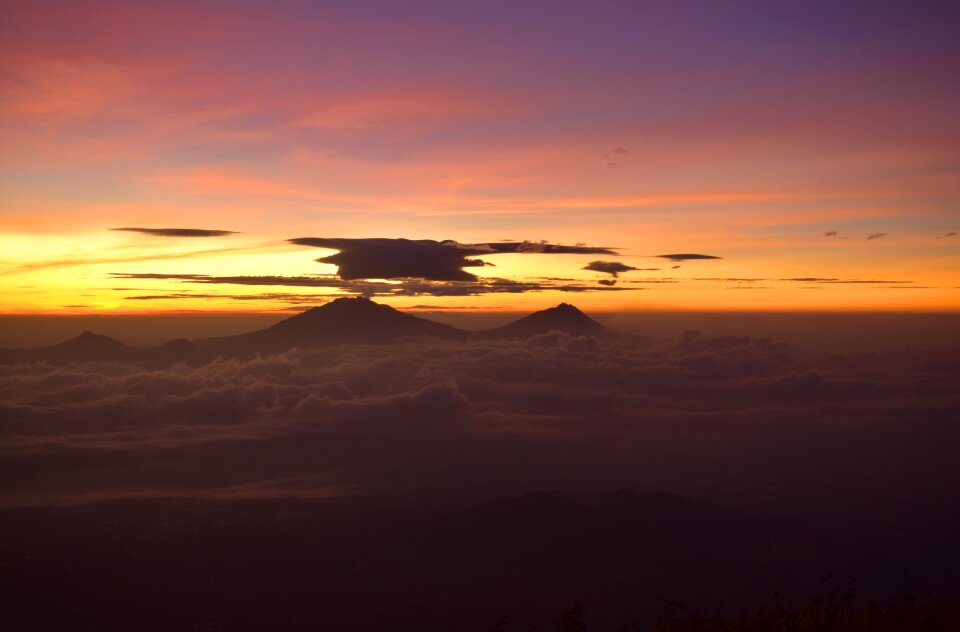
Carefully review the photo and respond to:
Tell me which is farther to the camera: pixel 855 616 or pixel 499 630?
pixel 855 616

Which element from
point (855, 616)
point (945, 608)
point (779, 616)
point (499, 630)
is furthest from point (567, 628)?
point (945, 608)

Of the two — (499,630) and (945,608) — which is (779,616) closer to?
(945,608)

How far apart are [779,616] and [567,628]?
172 inches

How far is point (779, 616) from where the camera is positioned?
13555mm

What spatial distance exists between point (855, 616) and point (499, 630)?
785 cm

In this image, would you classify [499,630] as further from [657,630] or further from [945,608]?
[945,608]

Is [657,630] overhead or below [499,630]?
below

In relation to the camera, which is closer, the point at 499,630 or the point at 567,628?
the point at 499,630

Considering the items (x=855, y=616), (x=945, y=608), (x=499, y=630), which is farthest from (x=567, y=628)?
(x=945, y=608)

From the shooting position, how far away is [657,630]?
1460cm

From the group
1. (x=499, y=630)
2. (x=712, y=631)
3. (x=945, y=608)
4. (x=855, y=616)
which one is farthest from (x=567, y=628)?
(x=945, y=608)

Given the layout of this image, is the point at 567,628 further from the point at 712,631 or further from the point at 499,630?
the point at 712,631

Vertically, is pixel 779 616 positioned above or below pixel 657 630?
above

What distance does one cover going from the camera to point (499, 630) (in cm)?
1274
